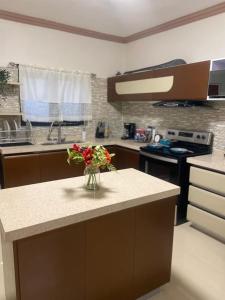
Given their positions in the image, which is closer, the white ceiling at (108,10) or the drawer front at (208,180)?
the drawer front at (208,180)

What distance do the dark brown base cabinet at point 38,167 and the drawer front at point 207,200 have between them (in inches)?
35.4

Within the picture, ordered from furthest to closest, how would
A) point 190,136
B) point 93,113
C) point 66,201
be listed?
point 93,113 → point 190,136 → point 66,201

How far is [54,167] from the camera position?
10.3 ft

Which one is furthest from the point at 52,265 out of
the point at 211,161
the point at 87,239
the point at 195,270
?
the point at 211,161

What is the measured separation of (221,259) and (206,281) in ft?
1.24

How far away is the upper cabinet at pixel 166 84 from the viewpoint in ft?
8.59

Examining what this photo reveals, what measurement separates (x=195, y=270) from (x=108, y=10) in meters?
2.97

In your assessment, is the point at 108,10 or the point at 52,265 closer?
the point at 52,265

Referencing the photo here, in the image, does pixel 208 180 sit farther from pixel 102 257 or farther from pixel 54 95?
pixel 54 95

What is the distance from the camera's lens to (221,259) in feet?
7.36

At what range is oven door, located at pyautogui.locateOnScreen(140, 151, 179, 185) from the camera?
273 centimetres

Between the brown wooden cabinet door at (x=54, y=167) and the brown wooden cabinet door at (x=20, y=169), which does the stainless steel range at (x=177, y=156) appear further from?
the brown wooden cabinet door at (x=20, y=169)

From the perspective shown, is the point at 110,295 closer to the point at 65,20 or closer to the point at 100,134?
the point at 100,134

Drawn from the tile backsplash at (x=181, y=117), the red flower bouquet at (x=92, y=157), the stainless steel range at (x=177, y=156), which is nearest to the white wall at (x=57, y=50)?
the tile backsplash at (x=181, y=117)
